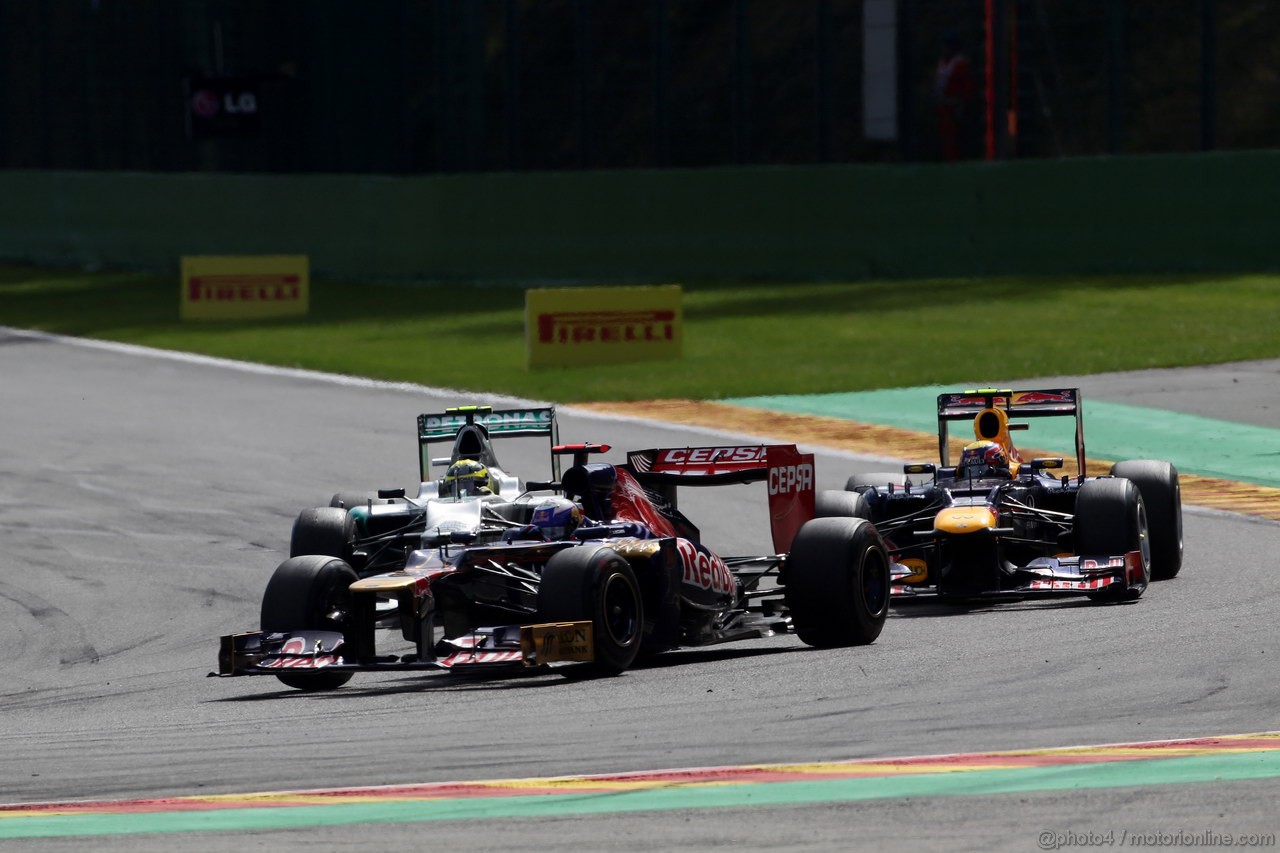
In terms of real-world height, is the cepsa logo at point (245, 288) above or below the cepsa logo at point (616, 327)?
above

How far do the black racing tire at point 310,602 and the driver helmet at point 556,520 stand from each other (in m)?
1.06

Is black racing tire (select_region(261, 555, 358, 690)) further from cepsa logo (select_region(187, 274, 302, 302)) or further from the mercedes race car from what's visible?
cepsa logo (select_region(187, 274, 302, 302))

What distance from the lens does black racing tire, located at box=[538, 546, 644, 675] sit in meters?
10.9

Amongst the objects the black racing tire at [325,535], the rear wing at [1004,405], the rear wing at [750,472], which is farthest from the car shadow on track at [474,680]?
the rear wing at [1004,405]

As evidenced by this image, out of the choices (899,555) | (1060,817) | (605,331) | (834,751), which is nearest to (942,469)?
(899,555)

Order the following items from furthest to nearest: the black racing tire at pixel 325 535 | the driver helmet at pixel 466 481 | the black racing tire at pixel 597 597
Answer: the black racing tire at pixel 325 535, the driver helmet at pixel 466 481, the black racing tire at pixel 597 597

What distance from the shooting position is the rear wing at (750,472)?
13008 mm

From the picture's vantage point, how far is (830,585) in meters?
11.9

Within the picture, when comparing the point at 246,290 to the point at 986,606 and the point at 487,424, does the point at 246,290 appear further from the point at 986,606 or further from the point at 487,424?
the point at 986,606

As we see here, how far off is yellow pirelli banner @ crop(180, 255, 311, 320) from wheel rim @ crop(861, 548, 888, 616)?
2484 centimetres

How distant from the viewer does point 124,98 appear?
48375 mm

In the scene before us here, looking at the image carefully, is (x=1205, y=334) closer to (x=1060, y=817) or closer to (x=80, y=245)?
(x=1060, y=817)

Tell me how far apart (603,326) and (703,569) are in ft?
54.4

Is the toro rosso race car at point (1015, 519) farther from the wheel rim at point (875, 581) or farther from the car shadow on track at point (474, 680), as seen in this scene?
the car shadow on track at point (474, 680)
